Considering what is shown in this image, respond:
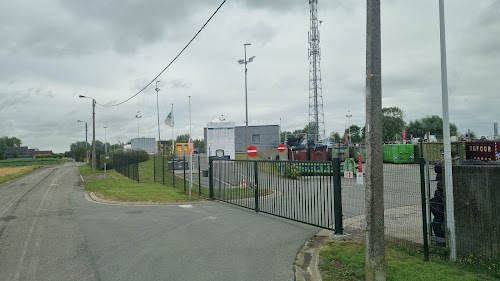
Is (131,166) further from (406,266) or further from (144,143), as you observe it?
(144,143)

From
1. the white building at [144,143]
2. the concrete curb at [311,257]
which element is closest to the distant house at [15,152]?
the white building at [144,143]

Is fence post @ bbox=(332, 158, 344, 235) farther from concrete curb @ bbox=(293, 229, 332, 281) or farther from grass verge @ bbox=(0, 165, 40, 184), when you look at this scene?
grass verge @ bbox=(0, 165, 40, 184)

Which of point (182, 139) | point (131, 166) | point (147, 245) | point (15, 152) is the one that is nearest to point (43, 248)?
point (147, 245)

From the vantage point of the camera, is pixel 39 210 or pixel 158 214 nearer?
pixel 158 214

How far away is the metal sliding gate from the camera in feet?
29.8

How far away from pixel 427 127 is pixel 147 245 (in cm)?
9375

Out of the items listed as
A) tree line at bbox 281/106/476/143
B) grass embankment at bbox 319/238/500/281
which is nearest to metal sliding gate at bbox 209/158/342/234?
grass embankment at bbox 319/238/500/281

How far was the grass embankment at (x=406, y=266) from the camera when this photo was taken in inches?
222

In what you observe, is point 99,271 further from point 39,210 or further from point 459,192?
point 39,210

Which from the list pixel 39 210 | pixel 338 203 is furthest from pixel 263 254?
pixel 39 210

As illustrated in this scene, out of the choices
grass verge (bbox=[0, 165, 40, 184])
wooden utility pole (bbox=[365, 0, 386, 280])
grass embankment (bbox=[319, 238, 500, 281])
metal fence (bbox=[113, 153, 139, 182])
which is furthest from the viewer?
grass verge (bbox=[0, 165, 40, 184])

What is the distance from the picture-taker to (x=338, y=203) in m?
8.61

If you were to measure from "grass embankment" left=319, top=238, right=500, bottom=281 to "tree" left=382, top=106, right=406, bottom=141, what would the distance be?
89.2 metres

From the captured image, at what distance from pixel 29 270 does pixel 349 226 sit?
7273mm
